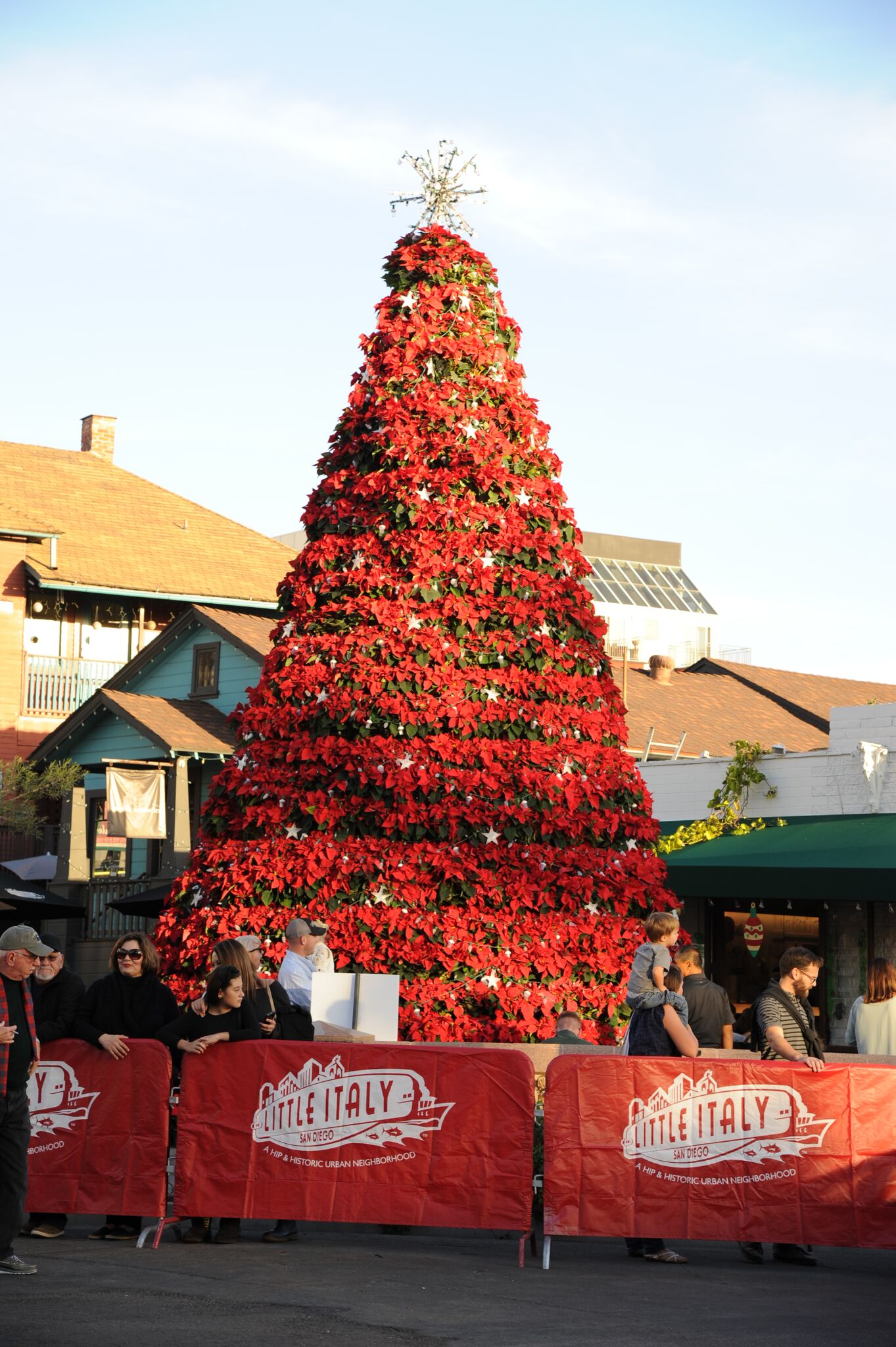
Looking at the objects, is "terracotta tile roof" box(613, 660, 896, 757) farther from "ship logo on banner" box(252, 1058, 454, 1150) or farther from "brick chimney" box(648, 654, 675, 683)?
"ship logo on banner" box(252, 1058, 454, 1150)

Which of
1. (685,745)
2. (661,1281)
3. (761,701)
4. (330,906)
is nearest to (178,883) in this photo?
(330,906)

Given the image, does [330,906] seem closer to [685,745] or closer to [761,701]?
[685,745]

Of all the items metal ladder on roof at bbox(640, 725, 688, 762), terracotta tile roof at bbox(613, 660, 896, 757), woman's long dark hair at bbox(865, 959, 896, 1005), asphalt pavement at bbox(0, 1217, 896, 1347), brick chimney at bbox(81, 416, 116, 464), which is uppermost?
brick chimney at bbox(81, 416, 116, 464)

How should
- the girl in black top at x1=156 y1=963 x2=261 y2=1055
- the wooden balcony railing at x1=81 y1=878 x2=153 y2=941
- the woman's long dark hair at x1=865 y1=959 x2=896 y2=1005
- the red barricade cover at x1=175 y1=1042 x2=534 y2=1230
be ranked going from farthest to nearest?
the wooden balcony railing at x1=81 y1=878 x2=153 y2=941, the woman's long dark hair at x1=865 y1=959 x2=896 y2=1005, the girl in black top at x1=156 y1=963 x2=261 y2=1055, the red barricade cover at x1=175 y1=1042 x2=534 y2=1230

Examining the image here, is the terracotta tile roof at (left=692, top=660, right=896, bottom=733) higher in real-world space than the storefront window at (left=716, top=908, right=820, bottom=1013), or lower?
higher

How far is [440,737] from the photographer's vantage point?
40.8ft

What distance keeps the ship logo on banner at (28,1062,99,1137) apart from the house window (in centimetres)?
2041

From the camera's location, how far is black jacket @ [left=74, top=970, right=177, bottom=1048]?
10.2 meters

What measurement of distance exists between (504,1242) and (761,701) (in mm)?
24913

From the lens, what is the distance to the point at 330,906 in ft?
40.0

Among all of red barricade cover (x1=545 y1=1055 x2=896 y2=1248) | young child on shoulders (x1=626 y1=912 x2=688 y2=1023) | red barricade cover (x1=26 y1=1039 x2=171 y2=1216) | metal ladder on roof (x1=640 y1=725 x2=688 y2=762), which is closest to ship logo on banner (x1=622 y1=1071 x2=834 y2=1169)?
red barricade cover (x1=545 y1=1055 x2=896 y2=1248)

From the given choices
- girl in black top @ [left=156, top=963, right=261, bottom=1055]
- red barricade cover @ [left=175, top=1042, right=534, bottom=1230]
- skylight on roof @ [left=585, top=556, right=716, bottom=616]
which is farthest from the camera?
skylight on roof @ [left=585, top=556, right=716, bottom=616]

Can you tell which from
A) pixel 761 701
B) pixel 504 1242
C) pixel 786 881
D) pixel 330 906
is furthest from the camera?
pixel 761 701

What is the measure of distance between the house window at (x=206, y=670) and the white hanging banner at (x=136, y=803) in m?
3.48
